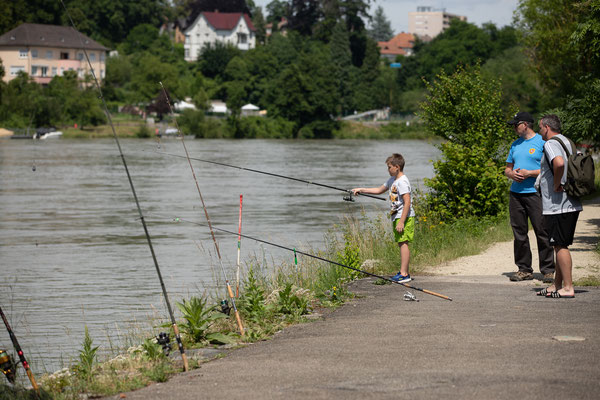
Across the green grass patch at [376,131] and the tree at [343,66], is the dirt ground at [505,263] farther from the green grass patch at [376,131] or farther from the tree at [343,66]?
the tree at [343,66]

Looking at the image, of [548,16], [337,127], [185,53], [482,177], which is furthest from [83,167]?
[185,53]

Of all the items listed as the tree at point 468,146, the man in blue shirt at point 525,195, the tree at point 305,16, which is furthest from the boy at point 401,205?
the tree at point 305,16

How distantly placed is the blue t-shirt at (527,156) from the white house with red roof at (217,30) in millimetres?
134226

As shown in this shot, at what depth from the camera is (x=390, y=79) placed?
11894 centimetres

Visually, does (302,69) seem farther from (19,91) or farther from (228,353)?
(228,353)

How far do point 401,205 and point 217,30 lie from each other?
136178 mm

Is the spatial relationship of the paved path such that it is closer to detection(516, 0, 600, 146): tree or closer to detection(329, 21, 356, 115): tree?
detection(516, 0, 600, 146): tree

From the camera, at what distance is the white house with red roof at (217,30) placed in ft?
469

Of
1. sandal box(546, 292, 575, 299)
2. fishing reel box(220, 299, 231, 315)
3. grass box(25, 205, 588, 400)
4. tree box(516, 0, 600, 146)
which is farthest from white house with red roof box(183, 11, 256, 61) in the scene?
fishing reel box(220, 299, 231, 315)

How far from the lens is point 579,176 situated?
8.66 m

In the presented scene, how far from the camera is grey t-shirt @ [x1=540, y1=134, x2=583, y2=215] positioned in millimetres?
8781

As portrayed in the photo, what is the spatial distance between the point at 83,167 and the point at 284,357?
40202mm

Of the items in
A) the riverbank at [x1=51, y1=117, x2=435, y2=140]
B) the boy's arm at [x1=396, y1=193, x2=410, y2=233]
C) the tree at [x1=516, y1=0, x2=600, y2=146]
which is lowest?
the riverbank at [x1=51, y1=117, x2=435, y2=140]

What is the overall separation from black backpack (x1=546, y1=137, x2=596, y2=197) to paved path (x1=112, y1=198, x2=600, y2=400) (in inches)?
40.5
